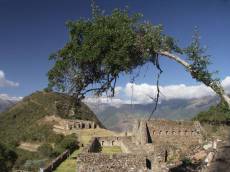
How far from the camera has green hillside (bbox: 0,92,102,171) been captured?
194 ft

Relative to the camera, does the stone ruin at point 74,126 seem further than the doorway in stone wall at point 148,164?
Yes

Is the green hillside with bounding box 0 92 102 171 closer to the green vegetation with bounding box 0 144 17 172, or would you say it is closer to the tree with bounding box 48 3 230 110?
the green vegetation with bounding box 0 144 17 172

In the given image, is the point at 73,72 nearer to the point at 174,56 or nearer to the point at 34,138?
the point at 174,56

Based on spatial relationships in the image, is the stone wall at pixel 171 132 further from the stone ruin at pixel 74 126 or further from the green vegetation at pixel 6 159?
the stone ruin at pixel 74 126

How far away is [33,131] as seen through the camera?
91312 mm

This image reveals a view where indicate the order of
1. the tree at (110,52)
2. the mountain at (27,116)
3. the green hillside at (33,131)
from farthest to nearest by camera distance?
the mountain at (27,116) < the green hillside at (33,131) < the tree at (110,52)

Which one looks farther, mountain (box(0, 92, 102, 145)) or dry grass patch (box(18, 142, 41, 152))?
mountain (box(0, 92, 102, 145))

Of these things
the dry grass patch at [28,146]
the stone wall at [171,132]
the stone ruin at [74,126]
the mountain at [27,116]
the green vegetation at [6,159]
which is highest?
the mountain at [27,116]

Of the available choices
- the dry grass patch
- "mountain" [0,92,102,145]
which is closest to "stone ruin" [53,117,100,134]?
the dry grass patch

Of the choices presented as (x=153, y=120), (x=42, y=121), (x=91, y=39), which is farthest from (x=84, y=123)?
(x=91, y=39)

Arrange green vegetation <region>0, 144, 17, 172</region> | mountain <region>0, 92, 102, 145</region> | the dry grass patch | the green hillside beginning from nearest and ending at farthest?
green vegetation <region>0, 144, 17, 172</region>, the green hillside, the dry grass patch, mountain <region>0, 92, 102, 145</region>

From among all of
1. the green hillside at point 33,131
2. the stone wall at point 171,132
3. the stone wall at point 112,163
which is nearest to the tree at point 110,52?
the stone wall at point 112,163

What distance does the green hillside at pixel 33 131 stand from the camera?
59.1 meters

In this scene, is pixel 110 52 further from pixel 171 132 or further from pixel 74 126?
pixel 74 126
